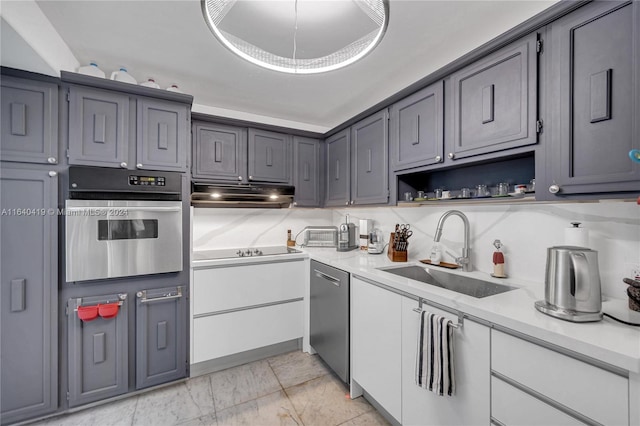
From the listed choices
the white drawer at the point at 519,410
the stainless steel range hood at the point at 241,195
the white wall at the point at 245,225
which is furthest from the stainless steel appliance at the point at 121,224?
the white drawer at the point at 519,410

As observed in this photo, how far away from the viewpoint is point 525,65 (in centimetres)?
130

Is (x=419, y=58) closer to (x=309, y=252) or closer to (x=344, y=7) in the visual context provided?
(x=344, y=7)

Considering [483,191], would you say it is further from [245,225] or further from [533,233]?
[245,225]

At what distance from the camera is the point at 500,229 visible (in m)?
1.71

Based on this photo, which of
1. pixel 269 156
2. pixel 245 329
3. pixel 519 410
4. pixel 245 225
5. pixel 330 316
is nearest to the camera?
pixel 519 410

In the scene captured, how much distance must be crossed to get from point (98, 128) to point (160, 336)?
1560 millimetres

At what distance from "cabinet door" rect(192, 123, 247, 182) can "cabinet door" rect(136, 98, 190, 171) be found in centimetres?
35

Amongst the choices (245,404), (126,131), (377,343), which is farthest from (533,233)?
(126,131)

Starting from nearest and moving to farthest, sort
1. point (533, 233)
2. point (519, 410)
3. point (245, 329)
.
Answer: point (519, 410), point (533, 233), point (245, 329)

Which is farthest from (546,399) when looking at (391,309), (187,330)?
(187,330)

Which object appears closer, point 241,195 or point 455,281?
point 455,281

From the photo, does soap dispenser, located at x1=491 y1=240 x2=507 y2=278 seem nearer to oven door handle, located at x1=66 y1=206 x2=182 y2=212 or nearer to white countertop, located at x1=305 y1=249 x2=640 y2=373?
white countertop, located at x1=305 y1=249 x2=640 y2=373

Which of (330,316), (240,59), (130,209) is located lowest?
(330,316)

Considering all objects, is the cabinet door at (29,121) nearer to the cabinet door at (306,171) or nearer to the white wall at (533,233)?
the cabinet door at (306,171)
